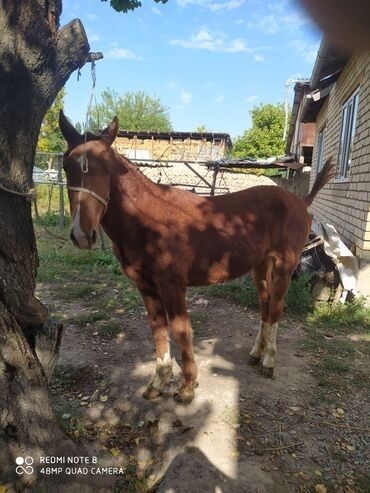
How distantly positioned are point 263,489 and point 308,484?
316mm

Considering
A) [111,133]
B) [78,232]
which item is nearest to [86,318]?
[78,232]

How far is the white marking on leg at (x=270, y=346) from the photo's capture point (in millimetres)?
3713

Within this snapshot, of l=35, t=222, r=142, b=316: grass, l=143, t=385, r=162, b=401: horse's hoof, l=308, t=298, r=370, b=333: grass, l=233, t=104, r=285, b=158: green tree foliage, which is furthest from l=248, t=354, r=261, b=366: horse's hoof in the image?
l=233, t=104, r=285, b=158: green tree foliage

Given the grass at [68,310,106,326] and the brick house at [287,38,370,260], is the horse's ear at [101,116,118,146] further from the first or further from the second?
the grass at [68,310,106,326]

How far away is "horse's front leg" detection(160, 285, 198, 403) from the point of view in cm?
307

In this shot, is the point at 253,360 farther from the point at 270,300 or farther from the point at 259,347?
the point at 270,300

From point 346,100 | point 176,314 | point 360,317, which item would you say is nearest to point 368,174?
point 360,317

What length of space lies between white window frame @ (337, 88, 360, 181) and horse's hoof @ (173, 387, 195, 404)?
5447mm

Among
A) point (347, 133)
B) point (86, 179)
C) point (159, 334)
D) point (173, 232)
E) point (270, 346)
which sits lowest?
point (270, 346)

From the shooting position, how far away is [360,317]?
523 centimetres

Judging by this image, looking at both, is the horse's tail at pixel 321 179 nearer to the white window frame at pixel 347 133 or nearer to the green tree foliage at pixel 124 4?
the green tree foliage at pixel 124 4

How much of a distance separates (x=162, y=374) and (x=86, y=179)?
1783mm

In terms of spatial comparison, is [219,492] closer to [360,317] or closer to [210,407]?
[210,407]

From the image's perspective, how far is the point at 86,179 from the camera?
8.52 feet
